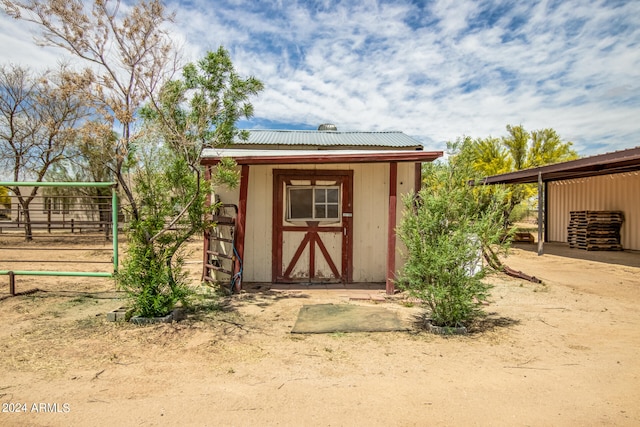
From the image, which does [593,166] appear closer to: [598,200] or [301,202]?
[598,200]

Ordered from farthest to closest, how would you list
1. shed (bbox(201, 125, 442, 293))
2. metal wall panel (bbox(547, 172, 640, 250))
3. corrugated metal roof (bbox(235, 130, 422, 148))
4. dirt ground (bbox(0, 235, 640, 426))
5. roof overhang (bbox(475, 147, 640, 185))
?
corrugated metal roof (bbox(235, 130, 422, 148)), metal wall panel (bbox(547, 172, 640, 250)), roof overhang (bbox(475, 147, 640, 185)), shed (bbox(201, 125, 442, 293)), dirt ground (bbox(0, 235, 640, 426))

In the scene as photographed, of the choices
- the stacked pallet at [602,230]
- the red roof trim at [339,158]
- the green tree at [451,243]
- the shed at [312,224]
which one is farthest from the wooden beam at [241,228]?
the stacked pallet at [602,230]

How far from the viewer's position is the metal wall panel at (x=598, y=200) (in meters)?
13.3

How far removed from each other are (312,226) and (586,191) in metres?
13.8

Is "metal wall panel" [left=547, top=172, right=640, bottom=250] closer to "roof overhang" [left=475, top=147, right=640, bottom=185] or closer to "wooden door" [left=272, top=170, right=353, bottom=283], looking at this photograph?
"roof overhang" [left=475, top=147, right=640, bottom=185]

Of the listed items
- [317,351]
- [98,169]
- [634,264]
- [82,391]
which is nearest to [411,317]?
[317,351]

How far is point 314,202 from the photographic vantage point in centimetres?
761

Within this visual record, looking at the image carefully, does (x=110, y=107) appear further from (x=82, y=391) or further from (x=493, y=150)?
(x=493, y=150)

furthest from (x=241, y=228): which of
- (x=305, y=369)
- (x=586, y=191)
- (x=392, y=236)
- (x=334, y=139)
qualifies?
(x=586, y=191)

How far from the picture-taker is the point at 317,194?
7.61 m

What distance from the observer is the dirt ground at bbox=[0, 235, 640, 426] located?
281cm

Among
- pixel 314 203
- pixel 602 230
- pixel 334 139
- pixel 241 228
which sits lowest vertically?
pixel 602 230

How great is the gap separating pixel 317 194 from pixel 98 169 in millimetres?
18863

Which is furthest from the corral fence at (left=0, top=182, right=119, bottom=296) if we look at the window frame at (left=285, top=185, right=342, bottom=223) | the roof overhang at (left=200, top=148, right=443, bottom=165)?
the window frame at (left=285, top=185, right=342, bottom=223)
